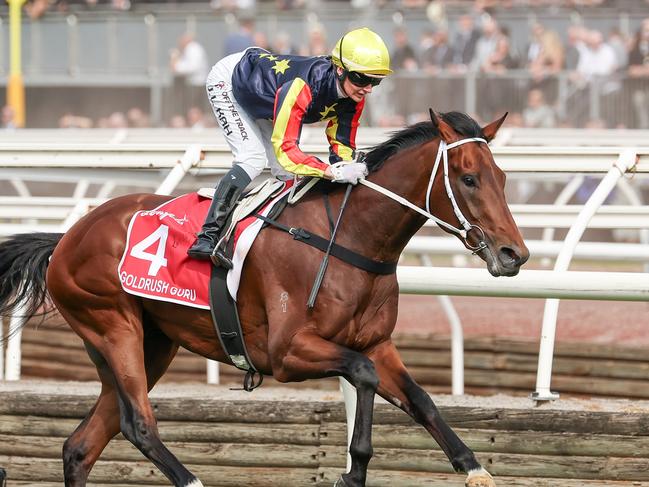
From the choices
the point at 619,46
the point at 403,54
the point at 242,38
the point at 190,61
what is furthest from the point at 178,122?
the point at 619,46

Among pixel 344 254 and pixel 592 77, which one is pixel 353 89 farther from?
pixel 592 77

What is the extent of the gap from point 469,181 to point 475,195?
59 mm

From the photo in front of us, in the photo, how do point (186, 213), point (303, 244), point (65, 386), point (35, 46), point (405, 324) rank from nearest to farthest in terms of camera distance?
point (303, 244) → point (186, 213) → point (65, 386) → point (405, 324) → point (35, 46)

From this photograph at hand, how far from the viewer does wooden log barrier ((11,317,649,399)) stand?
7066 mm

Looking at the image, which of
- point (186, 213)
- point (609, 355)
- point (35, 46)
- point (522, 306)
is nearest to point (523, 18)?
point (522, 306)

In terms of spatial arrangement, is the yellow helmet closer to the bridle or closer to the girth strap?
the bridle

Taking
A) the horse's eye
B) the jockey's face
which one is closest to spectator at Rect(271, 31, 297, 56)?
the jockey's face

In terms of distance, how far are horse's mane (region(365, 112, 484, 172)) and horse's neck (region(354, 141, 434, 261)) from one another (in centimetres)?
5

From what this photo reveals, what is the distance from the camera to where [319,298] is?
463 centimetres

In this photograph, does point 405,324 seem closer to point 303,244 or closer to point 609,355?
point 609,355

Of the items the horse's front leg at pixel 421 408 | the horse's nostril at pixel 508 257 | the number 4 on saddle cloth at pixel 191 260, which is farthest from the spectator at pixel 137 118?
the horse's nostril at pixel 508 257

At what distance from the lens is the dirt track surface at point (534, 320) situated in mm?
8477

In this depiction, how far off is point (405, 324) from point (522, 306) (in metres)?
1.14

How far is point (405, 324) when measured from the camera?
9172 millimetres
